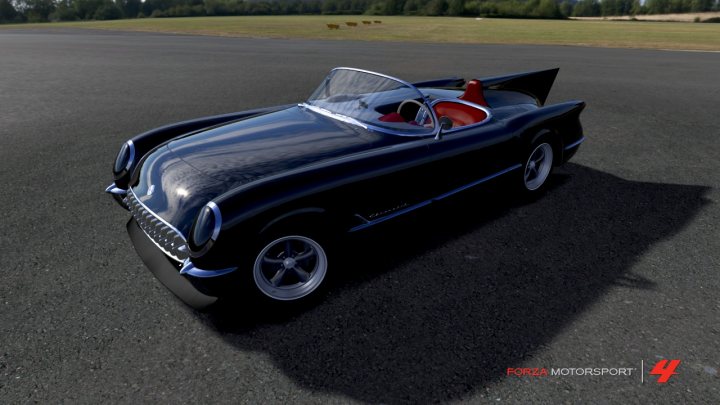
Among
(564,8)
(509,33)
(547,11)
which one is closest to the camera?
(509,33)

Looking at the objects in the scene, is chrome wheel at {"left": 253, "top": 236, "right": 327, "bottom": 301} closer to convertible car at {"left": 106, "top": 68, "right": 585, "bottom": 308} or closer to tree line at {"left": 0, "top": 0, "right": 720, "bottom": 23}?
convertible car at {"left": 106, "top": 68, "right": 585, "bottom": 308}

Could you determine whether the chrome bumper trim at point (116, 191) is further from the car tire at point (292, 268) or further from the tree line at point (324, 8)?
the tree line at point (324, 8)

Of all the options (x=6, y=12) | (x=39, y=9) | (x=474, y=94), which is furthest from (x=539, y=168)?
(x=39, y=9)

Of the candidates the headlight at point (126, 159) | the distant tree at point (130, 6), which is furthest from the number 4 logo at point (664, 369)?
the distant tree at point (130, 6)

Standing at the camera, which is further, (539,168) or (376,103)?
(539,168)

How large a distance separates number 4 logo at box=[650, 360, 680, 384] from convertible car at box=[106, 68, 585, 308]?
1817 millimetres

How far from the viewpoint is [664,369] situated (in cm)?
252

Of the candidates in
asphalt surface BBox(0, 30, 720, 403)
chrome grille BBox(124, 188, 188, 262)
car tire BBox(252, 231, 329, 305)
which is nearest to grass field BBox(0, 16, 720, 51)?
asphalt surface BBox(0, 30, 720, 403)

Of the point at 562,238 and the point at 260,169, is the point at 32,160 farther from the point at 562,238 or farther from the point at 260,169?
the point at 562,238

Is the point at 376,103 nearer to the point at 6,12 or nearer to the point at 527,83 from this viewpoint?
the point at 527,83

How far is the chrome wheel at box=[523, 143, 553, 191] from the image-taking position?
4641 mm

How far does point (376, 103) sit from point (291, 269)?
1.70 meters

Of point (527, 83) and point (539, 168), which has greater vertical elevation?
point (527, 83)

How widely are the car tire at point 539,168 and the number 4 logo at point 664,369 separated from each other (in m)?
2.22
